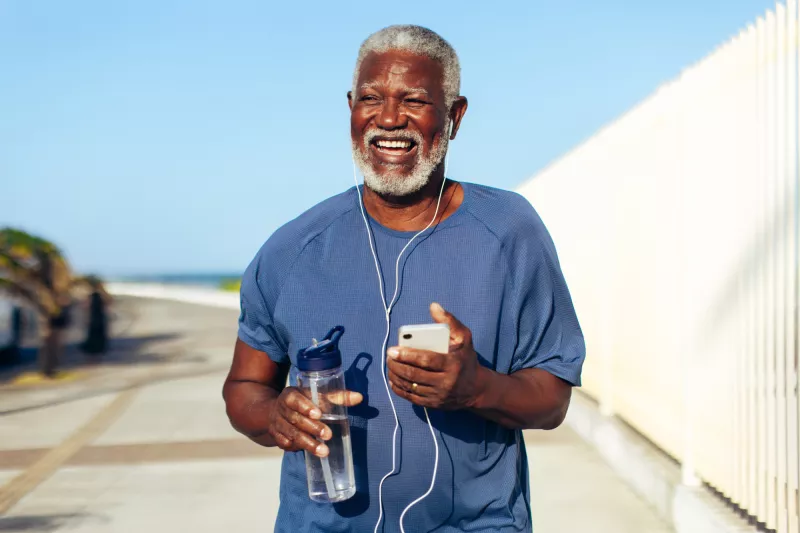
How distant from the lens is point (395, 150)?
2.37 meters

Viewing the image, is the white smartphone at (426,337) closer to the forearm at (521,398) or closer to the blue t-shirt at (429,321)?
the forearm at (521,398)

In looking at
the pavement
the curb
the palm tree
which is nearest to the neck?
the curb

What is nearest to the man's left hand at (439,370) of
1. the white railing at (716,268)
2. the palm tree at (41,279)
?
the white railing at (716,268)

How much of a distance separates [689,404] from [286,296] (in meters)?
3.33

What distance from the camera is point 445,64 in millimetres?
2391

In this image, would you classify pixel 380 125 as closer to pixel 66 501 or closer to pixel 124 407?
pixel 66 501

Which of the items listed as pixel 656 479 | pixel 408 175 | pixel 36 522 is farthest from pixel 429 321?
pixel 36 522

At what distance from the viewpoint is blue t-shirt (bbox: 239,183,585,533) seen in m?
2.20

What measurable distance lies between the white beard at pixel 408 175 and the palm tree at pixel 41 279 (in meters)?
10.0

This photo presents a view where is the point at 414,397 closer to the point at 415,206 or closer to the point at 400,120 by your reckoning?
the point at 415,206

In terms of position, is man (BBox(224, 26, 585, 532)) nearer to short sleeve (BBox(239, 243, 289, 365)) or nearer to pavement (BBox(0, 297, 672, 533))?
short sleeve (BBox(239, 243, 289, 365))

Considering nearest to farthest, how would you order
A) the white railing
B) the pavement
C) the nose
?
the nose, the white railing, the pavement

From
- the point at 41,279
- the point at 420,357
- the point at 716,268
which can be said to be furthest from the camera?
the point at 41,279

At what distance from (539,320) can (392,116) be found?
1.99ft
